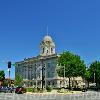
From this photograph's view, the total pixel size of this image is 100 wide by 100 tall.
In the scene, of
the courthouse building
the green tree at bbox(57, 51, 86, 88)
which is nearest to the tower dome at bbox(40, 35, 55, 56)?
the courthouse building

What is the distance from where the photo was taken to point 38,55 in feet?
548

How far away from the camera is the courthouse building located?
151625 mm

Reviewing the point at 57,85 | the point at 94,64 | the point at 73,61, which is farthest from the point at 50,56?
the point at 73,61

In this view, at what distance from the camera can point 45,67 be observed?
503ft

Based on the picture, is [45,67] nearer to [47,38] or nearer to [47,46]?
[47,46]

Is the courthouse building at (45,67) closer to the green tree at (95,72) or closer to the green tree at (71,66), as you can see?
the green tree at (95,72)

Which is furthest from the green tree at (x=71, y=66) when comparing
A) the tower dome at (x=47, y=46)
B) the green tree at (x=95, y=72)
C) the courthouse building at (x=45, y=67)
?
the tower dome at (x=47, y=46)

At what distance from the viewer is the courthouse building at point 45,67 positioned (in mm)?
151625

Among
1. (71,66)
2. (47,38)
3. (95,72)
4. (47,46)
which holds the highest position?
(47,38)

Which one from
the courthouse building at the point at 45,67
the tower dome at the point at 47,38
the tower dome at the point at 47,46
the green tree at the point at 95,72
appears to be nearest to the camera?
the green tree at the point at 95,72

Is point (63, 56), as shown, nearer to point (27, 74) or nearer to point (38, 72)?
point (38, 72)

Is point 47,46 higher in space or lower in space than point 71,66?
higher

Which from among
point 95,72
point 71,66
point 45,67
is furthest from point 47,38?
point 71,66

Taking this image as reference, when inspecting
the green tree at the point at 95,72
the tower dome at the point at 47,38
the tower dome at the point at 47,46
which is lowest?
the green tree at the point at 95,72
